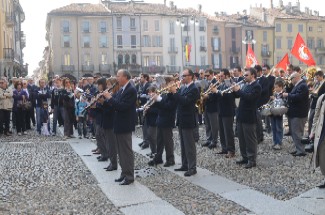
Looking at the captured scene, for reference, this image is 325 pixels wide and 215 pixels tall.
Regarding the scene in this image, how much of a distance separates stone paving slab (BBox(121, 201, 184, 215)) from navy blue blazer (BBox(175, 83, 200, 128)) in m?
2.16

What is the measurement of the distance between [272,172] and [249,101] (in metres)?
1.42

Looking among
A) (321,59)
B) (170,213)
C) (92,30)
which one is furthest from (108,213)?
(321,59)

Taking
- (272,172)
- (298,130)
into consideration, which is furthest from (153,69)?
(272,172)

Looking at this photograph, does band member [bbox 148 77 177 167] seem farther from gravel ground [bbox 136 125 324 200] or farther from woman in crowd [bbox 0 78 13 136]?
woman in crowd [bbox 0 78 13 136]

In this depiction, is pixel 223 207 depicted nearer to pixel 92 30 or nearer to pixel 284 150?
pixel 284 150

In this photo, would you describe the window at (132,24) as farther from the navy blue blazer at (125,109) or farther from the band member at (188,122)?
the navy blue blazer at (125,109)

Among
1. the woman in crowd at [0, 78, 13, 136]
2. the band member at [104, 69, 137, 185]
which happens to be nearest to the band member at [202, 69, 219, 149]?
the band member at [104, 69, 137, 185]

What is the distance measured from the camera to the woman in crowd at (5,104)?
48.2 ft

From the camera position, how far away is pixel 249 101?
8891 millimetres

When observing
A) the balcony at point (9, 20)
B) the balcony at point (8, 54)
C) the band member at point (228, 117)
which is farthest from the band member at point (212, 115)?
the balcony at point (9, 20)

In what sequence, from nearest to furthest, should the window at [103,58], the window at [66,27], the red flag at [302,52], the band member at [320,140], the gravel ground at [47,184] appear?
1. the band member at [320,140]
2. the gravel ground at [47,184]
3. the red flag at [302,52]
4. the window at [66,27]
5. the window at [103,58]

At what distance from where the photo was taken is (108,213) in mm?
6203

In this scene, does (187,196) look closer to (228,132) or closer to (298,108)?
(228,132)

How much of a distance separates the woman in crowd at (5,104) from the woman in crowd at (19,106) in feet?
1.15
